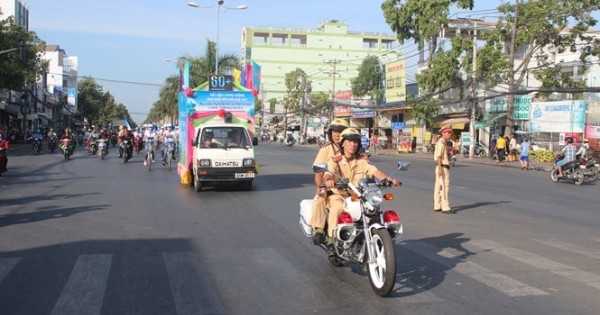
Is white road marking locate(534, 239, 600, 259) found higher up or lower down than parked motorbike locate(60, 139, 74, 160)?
lower down

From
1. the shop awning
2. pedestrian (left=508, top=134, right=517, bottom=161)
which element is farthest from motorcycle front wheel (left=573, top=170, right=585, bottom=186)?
the shop awning

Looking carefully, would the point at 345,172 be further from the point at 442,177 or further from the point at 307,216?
the point at 442,177

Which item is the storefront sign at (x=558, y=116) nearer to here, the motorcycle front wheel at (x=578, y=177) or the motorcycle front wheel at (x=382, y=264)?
the motorcycle front wheel at (x=578, y=177)

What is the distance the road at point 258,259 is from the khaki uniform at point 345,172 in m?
0.79

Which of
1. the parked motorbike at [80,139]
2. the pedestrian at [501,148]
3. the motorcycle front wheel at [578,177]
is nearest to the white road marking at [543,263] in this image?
the motorcycle front wheel at [578,177]

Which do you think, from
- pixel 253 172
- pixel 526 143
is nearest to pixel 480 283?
pixel 253 172

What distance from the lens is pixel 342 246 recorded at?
6031mm

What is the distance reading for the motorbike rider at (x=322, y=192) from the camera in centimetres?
629

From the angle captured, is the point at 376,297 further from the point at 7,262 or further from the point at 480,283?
the point at 7,262

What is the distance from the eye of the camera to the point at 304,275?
20.9ft

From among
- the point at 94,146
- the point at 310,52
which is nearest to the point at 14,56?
the point at 94,146

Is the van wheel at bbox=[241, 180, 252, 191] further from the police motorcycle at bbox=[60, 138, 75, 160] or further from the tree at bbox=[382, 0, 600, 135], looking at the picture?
the tree at bbox=[382, 0, 600, 135]

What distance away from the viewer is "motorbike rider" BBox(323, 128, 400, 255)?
614cm

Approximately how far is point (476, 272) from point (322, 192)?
80.2 inches
